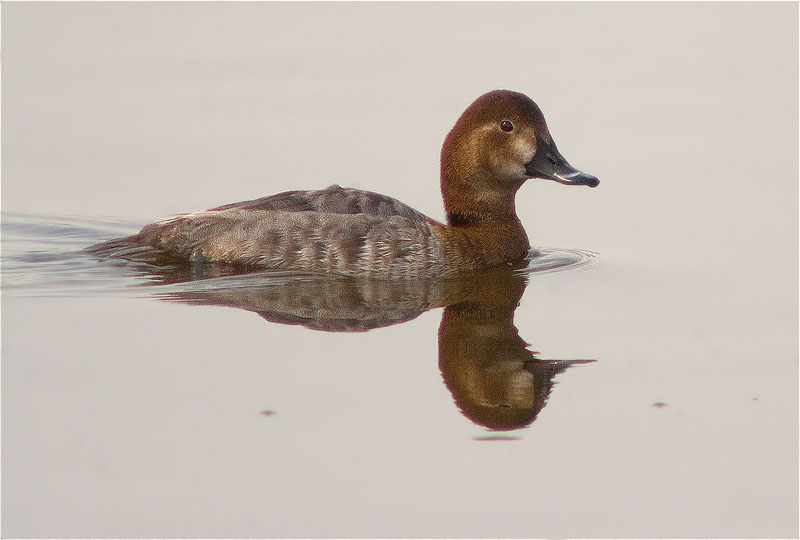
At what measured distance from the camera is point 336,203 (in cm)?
812

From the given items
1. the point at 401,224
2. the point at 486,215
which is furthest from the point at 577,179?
the point at 401,224

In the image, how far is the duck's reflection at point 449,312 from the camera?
598 cm

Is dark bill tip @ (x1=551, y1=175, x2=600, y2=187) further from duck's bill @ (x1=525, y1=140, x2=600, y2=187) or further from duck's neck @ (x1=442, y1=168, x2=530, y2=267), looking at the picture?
duck's neck @ (x1=442, y1=168, x2=530, y2=267)

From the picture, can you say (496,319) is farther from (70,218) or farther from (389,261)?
(70,218)

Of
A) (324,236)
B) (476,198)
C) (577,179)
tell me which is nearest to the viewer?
(324,236)

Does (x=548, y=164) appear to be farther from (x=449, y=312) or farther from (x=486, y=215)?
(x=449, y=312)

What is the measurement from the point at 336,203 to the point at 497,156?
1.14m

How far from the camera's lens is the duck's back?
316 inches

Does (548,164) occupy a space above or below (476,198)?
above

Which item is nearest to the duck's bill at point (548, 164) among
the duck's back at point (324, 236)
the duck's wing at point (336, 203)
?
the duck's back at point (324, 236)

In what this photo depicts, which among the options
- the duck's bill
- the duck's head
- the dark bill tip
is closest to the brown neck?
the duck's head

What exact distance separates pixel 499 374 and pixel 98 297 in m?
2.70

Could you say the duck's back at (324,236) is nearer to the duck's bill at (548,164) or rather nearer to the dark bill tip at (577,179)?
the duck's bill at (548,164)

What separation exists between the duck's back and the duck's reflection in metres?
0.13
